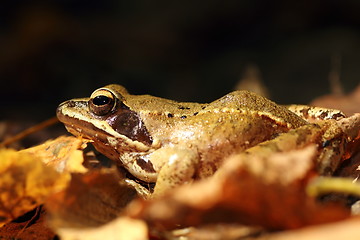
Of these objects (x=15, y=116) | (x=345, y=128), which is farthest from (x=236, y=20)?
(x=345, y=128)

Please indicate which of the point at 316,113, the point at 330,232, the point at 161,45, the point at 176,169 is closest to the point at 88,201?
the point at 176,169

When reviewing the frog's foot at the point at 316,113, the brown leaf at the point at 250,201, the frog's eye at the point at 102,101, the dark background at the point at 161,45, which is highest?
the dark background at the point at 161,45

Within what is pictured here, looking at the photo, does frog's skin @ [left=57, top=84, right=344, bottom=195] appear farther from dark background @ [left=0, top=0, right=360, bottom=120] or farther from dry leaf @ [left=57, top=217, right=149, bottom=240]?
dark background @ [left=0, top=0, right=360, bottom=120]

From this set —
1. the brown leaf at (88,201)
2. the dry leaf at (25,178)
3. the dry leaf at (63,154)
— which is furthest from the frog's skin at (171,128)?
the dry leaf at (25,178)

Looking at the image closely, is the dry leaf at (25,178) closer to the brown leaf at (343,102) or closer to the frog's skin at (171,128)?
the frog's skin at (171,128)

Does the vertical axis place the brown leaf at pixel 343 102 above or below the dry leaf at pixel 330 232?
above

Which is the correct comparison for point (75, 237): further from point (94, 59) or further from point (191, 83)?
point (94, 59)

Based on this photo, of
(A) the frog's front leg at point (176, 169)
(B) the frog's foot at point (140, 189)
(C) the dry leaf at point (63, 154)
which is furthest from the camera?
(B) the frog's foot at point (140, 189)

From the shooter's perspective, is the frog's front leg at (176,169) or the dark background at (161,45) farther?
the dark background at (161,45)

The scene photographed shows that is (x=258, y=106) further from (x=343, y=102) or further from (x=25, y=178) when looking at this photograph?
(x=25, y=178)
